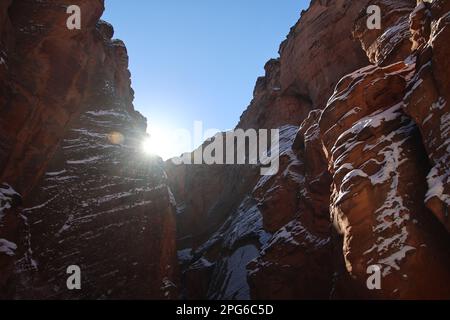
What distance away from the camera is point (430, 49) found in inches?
762

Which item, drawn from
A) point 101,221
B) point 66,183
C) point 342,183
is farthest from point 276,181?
point 342,183

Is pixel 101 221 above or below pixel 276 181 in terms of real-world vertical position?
below

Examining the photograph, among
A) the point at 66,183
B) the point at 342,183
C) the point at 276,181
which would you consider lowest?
the point at 342,183

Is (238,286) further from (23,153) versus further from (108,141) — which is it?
(23,153)

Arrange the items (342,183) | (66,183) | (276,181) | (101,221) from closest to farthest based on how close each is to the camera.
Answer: (342,183) < (101,221) < (66,183) < (276,181)

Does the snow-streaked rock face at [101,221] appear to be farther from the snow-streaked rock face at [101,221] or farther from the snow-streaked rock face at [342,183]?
the snow-streaked rock face at [342,183]

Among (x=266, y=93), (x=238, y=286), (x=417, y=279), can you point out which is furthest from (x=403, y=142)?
(x=266, y=93)

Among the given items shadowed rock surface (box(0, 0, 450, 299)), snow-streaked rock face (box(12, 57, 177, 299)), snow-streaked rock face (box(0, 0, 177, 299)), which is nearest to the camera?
shadowed rock surface (box(0, 0, 450, 299))

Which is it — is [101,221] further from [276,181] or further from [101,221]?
[276,181]

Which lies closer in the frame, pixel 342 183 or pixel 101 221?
pixel 342 183

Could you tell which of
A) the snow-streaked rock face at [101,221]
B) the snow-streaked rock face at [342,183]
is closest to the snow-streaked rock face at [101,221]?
the snow-streaked rock face at [101,221]

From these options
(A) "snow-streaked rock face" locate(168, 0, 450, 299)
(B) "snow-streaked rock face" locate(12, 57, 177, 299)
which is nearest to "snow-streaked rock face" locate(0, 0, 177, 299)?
(B) "snow-streaked rock face" locate(12, 57, 177, 299)

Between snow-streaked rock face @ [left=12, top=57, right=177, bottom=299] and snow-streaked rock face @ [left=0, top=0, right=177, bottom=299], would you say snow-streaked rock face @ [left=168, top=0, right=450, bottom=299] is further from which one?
snow-streaked rock face @ [left=0, top=0, right=177, bottom=299]

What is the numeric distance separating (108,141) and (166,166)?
36.4 metres
